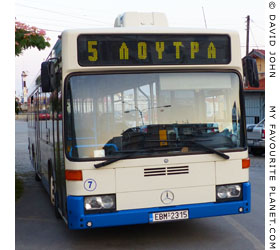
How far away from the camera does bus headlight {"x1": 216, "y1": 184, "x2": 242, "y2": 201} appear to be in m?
6.44

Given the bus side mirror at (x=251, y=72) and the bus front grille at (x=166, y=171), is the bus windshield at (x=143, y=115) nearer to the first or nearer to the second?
the bus front grille at (x=166, y=171)

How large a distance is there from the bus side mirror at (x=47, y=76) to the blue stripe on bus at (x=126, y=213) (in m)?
1.44

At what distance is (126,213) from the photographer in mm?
6086

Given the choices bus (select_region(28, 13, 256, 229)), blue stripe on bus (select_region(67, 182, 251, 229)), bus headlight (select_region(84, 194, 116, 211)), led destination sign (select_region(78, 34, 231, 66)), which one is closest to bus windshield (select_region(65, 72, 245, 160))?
bus (select_region(28, 13, 256, 229))

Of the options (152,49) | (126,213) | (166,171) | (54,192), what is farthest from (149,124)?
(54,192)

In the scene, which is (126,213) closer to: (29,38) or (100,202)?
(100,202)

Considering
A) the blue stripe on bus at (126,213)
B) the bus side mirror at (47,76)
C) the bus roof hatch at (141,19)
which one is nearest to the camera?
the blue stripe on bus at (126,213)

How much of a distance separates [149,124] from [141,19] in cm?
210

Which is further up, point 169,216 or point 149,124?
point 149,124

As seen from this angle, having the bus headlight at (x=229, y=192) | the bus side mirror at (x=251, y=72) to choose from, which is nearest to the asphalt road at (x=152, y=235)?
the bus headlight at (x=229, y=192)

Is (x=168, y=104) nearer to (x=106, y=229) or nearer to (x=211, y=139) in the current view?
(x=211, y=139)

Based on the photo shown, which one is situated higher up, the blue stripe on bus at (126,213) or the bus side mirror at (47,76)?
the bus side mirror at (47,76)

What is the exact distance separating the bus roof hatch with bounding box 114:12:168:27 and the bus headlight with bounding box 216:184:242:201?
277cm

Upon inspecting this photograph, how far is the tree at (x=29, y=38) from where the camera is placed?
10.9m
